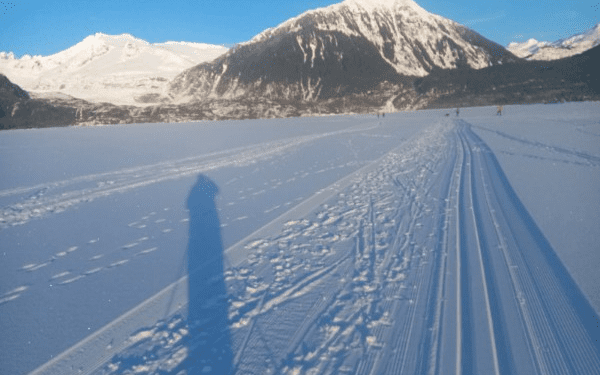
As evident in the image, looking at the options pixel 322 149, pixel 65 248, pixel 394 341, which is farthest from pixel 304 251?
pixel 322 149

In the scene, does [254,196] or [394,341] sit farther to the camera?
[254,196]

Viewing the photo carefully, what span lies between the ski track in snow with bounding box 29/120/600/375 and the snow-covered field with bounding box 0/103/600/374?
2cm

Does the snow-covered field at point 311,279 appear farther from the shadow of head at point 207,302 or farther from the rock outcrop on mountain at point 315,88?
Answer: the rock outcrop on mountain at point 315,88

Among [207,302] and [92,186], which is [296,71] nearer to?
[92,186]

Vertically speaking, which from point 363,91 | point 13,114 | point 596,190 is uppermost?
point 363,91

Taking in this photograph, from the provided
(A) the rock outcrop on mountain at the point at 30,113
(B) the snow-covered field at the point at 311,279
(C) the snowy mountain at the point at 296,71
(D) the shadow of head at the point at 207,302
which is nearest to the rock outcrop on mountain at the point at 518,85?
(C) the snowy mountain at the point at 296,71

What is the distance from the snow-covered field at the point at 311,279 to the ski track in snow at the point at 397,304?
0.02 m

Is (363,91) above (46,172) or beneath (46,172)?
above

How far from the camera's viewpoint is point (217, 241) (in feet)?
18.1

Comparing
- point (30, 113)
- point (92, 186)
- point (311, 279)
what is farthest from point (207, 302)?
point (30, 113)

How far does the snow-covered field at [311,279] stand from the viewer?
2.92 meters

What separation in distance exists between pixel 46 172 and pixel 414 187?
46.9ft

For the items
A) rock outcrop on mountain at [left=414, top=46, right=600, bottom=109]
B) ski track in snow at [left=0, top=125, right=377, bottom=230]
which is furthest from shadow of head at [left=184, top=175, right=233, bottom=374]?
rock outcrop on mountain at [left=414, top=46, right=600, bottom=109]

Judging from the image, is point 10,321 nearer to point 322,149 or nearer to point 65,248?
point 65,248
